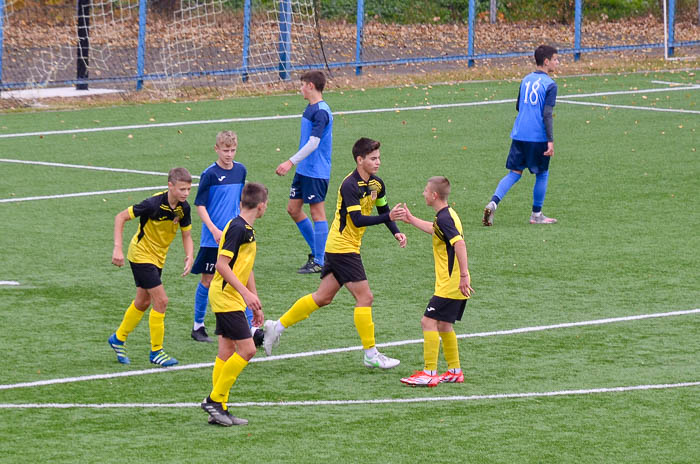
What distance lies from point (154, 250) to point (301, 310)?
1210 mm

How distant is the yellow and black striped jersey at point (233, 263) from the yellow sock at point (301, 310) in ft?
5.02

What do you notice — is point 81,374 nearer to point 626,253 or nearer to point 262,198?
point 262,198

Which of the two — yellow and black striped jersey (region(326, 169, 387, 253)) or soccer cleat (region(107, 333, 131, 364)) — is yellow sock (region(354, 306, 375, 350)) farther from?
soccer cleat (region(107, 333, 131, 364))

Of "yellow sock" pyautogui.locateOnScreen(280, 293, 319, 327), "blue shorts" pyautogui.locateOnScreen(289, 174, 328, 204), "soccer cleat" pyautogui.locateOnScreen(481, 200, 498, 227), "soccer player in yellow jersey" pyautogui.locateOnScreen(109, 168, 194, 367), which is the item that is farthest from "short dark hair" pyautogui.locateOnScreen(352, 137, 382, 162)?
"soccer cleat" pyautogui.locateOnScreen(481, 200, 498, 227)

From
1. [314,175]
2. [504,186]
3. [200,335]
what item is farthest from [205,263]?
[504,186]

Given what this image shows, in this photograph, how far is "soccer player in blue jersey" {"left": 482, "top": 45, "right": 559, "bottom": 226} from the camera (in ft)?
47.5

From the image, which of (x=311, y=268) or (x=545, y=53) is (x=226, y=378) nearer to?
(x=311, y=268)

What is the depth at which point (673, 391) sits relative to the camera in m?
8.45

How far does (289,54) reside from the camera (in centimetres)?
2662

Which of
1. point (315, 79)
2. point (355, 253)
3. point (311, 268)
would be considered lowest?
point (311, 268)

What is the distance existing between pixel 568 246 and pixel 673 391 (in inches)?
193

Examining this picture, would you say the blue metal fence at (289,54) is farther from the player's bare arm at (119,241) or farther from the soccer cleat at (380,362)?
the soccer cleat at (380,362)

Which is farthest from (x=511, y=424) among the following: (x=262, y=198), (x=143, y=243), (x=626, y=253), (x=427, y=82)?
(x=427, y=82)

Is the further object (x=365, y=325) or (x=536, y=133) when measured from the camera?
(x=536, y=133)
